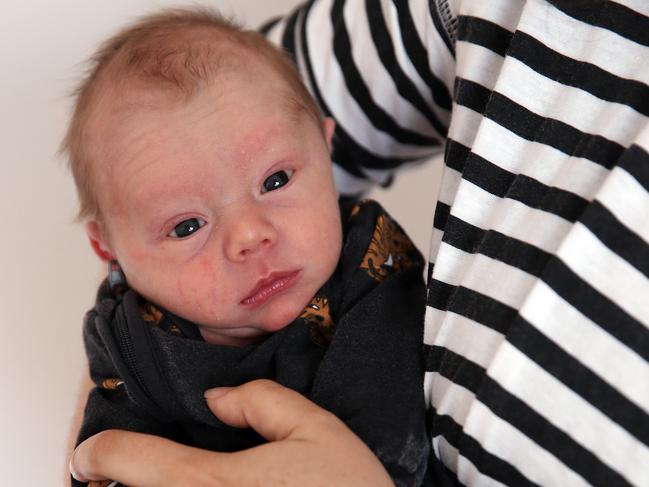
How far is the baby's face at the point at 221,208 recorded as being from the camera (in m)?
0.70

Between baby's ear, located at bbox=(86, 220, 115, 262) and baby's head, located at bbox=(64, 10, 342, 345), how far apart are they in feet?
0.09

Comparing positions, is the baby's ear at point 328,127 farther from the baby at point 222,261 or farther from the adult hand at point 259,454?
the adult hand at point 259,454

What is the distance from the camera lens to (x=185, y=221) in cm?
72

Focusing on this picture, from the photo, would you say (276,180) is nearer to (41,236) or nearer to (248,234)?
(248,234)

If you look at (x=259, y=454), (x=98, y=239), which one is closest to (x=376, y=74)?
(x=98, y=239)

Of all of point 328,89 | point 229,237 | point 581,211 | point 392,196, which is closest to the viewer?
point 581,211

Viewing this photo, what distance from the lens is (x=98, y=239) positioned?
81cm

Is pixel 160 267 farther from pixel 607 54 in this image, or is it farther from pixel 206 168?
pixel 607 54

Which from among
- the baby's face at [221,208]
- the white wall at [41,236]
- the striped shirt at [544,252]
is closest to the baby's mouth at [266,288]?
the baby's face at [221,208]

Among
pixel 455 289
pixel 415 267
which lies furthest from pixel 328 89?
pixel 455 289

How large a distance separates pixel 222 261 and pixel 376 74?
28cm

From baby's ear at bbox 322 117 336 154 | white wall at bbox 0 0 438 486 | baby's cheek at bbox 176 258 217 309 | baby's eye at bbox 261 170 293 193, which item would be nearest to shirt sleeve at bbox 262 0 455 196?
baby's ear at bbox 322 117 336 154

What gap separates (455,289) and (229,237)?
19cm

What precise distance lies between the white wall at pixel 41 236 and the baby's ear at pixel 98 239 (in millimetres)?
350
